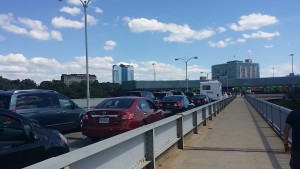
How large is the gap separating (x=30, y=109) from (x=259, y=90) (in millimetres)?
149112

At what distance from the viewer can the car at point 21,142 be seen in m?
5.78

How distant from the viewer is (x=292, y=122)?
616 centimetres

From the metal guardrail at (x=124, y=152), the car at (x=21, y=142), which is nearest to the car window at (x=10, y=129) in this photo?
the car at (x=21, y=142)

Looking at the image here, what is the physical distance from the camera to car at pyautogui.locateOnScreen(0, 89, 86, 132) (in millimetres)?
12531

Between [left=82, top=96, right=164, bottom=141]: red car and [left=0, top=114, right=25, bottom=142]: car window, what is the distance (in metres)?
5.84

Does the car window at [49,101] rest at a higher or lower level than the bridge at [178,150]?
higher

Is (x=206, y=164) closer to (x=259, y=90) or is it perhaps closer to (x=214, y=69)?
(x=259, y=90)

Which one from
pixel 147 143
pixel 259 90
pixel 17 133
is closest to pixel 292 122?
pixel 147 143

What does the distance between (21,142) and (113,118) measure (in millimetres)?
6268

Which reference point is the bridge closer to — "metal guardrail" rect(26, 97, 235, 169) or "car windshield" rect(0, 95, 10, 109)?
"metal guardrail" rect(26, 97, 235, 169)

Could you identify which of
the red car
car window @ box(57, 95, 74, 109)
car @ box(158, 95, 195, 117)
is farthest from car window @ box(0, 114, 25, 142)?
car @ box(158, 95, 195, 117)

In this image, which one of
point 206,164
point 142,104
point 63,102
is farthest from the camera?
point 63,102

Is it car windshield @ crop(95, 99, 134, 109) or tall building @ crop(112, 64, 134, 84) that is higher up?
tall building @ crop(112, 64, 134, 84)

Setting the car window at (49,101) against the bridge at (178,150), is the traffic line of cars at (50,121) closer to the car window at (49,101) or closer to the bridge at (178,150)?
the car window at (49,101)
